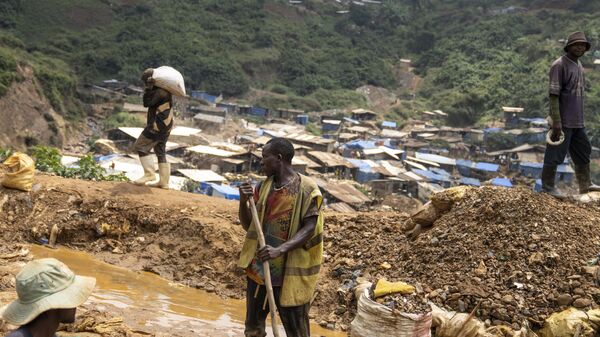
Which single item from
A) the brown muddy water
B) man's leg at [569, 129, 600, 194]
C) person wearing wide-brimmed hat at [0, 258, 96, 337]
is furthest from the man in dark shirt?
person wearing wide-brimmed hat at [0, 258, 96, 337]

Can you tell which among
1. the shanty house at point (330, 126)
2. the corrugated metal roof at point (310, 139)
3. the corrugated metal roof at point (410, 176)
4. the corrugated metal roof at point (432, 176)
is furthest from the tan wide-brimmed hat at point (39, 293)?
the shanty house at point (330, 126)

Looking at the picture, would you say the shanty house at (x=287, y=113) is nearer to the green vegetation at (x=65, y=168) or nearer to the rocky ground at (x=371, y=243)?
the green vegetation at (x=65, y=168)

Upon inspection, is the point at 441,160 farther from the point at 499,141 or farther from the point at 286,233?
the point at 286,233

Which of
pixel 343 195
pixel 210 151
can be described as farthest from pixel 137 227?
pixel 210 151

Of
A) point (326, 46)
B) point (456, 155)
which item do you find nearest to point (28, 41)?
point (326, 46)

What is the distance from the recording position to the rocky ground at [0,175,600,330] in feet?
15.3

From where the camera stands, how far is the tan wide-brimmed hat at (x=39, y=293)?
2.06 meters

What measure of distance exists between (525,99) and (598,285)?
3959 cm

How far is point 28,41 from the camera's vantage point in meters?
44.8

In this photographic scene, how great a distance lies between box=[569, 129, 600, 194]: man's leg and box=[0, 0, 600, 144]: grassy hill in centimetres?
3340

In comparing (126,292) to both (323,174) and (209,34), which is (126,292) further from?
(209,34)

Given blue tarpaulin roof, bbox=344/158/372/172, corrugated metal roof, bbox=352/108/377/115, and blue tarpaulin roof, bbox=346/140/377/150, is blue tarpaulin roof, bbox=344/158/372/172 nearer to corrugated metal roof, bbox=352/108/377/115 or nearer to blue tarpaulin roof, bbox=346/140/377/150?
blue tarpaulin roof, bbox=346/140/377/150

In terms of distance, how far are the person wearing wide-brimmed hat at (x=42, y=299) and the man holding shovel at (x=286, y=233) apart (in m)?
1.15

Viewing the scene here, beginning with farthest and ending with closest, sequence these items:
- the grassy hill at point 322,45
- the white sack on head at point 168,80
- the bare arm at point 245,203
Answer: the grassy hill at point 322,45, the white sack on head at point 168,80, the bare arm at point 245,203
